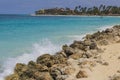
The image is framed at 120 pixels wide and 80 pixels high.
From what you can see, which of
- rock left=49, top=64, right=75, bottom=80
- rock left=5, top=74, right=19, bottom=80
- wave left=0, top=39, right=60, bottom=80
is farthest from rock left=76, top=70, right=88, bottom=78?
wave left=0, top=39, right=60, bottom=80

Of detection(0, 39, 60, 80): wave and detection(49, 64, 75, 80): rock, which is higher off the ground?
detection(49, 64, 75, 80): rock

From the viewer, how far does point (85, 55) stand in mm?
11469

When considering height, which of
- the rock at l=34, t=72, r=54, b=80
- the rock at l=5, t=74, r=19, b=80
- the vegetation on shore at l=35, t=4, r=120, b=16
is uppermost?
the rock at l=34, t=72, r=54, b=80

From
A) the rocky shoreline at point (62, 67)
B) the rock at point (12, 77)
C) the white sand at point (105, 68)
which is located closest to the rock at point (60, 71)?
the rocky shoreline at point (62, 67)

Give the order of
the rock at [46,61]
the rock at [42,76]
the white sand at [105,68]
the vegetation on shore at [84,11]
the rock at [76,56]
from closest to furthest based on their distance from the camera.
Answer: the rock at [42,76]
the white sand at [105,68]
the rock at [46,61]
the rock at [76,56]
the vegetation on shore at [84,11]

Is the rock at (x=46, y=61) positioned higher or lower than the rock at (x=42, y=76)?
lower

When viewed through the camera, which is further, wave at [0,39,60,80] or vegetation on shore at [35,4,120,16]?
vegetation on shore at [35,4,120,16]

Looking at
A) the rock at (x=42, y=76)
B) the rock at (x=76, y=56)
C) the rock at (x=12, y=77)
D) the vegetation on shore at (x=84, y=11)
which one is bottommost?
the vegetation on shore at (x=84, y=11)

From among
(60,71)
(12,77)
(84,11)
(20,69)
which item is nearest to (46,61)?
(20,69)

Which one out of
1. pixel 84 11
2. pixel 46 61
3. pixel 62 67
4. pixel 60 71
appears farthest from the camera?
pixel 84 11

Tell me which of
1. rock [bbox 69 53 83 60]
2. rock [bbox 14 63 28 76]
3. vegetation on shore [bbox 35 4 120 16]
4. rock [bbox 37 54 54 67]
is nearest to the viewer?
rock [bbox 14 63 28 76]

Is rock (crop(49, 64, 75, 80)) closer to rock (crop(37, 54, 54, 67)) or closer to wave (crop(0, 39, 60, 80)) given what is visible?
rock (crop(37, 54, 54, 67))

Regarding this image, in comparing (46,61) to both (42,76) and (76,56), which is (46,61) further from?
(42,76)

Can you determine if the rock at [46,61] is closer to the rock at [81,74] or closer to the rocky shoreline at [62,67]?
the rocky shoreline at [62,67]
